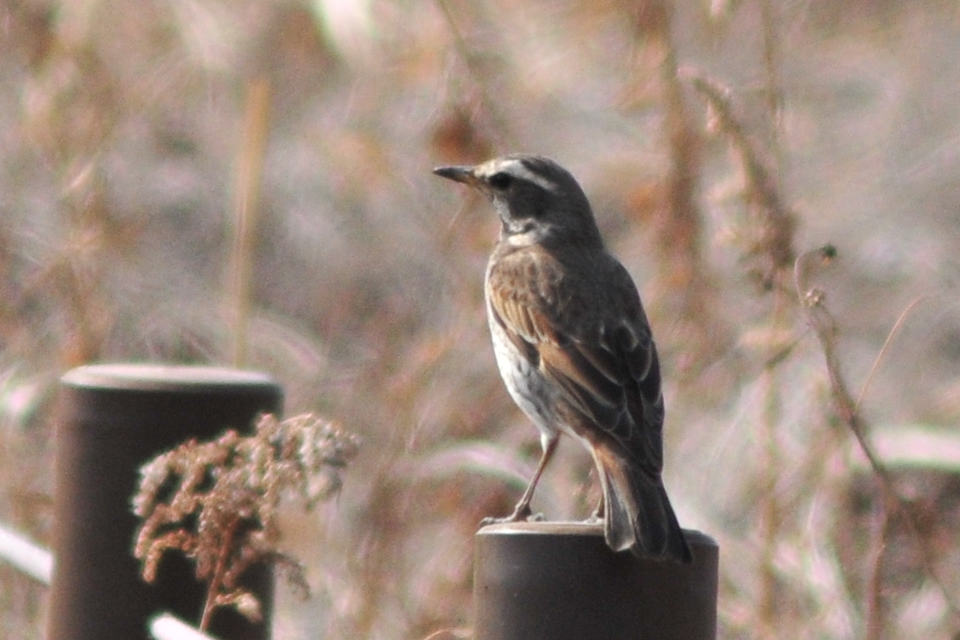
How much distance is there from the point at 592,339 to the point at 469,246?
158cm

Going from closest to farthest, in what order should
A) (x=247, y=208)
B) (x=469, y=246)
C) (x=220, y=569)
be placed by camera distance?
(x=220, y=569) < (x=247, y=208) < (x=469, y=246)

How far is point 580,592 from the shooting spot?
2.61 metres

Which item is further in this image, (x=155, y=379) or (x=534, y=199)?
(x=534, y=199)

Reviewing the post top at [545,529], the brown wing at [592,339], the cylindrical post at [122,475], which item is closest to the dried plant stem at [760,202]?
the brown wing at [592,339]

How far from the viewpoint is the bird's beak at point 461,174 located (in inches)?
196

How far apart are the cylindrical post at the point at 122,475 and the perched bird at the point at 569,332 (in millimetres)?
793

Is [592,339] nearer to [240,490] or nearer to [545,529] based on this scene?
[240,490]

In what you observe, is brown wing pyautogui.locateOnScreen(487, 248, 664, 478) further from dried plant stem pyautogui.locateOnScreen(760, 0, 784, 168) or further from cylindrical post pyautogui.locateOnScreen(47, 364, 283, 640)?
cylindrical post pyautogui.locateOnScreen(47, 364, 283, 640)

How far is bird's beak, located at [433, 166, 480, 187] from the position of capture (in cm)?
498

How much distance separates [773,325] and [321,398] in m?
2.62

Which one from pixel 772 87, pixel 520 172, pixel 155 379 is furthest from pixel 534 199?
pixel 155 379

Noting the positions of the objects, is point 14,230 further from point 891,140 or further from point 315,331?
point 891,140

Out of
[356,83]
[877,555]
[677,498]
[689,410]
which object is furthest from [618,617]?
→ [356,83]

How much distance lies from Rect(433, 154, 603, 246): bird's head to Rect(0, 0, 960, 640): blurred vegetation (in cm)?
27
